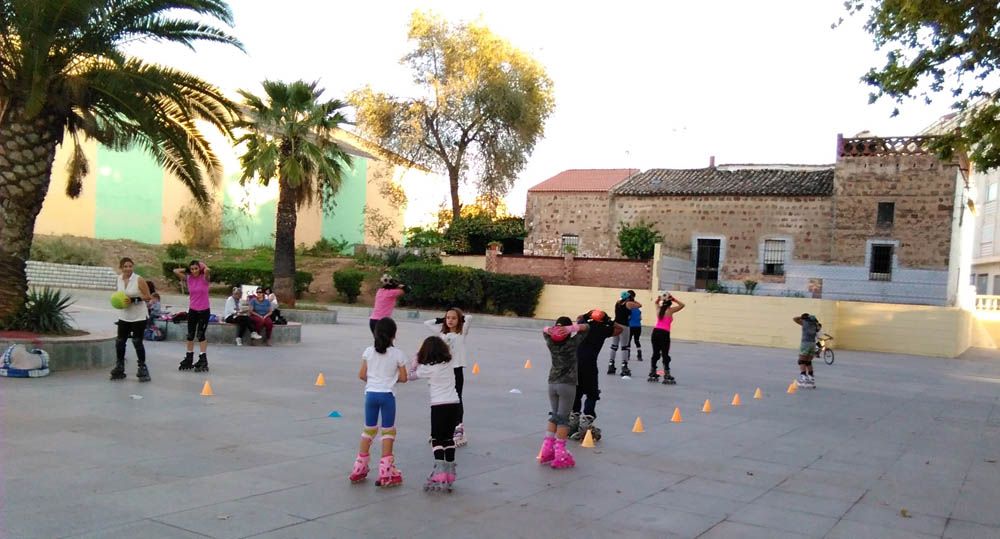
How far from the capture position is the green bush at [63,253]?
30875 millimetres

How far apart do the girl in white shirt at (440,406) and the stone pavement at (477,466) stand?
16 cm

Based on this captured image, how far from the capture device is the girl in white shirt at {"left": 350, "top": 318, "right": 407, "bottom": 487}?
623 cm

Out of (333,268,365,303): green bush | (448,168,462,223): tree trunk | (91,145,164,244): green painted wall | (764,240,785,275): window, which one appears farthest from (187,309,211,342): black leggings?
(91,145,164,244): green painted wall

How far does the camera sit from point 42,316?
11750mm

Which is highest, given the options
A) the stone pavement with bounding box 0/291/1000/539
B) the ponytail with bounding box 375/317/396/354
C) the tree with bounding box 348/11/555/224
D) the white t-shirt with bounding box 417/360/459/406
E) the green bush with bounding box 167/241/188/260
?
the tree with bounding box 348/11/555/224

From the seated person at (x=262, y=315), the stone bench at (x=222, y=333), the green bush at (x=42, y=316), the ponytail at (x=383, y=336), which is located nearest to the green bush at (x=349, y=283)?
the stone bench at (x=222, y=333)

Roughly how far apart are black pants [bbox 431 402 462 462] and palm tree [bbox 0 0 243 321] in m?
7.96

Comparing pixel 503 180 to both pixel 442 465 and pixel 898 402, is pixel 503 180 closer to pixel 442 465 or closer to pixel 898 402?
pixel 898 402

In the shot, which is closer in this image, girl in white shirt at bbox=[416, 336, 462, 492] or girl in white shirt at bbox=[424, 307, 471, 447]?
girl in white shirt at bbox=[416, 336, 462, 492]

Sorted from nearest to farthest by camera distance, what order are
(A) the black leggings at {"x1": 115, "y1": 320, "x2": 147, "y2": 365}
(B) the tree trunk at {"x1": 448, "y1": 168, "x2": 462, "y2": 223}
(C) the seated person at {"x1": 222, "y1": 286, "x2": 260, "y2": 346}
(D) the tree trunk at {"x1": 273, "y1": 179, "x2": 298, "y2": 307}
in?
1. (A) the black leggings at {"x1": 115, "y1": 320, "x2": 147, "y2": 365}
2. (C) the seated person at {"x1": 222, "y1": 286, "x2": 260, "y2": 346}
3. (D) the tree trunk at {"x1": 273, "y1": 179, "x2": 298, "y2": 307}
4. (B) the tree trunk at {"x1": 448, "y1": 168, "x2": 462, "y2": 223}

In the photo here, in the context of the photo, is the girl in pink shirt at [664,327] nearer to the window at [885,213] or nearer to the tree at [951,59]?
the tree at [951,59]

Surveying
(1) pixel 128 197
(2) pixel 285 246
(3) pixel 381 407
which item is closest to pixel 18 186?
(3) pixel 381 407

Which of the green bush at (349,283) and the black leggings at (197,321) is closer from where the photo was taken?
the black leggings at (197,321)

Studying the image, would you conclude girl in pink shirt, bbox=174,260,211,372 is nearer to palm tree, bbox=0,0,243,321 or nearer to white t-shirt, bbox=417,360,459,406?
palm tree, bbox=0,0,243,321
